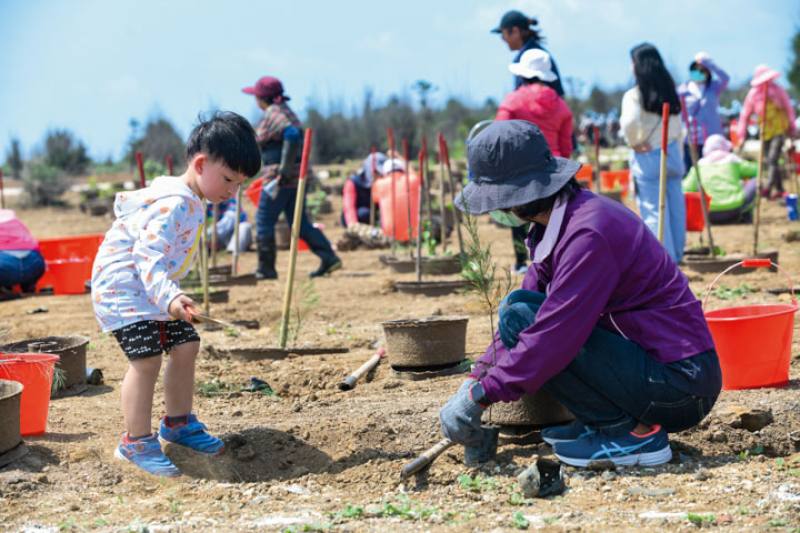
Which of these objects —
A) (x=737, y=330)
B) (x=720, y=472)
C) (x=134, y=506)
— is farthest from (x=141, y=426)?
(x=737, y=330)

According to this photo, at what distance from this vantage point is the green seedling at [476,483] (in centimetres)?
333

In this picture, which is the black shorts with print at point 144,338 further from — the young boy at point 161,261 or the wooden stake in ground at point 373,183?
the wooden stake in ground at point 373,183

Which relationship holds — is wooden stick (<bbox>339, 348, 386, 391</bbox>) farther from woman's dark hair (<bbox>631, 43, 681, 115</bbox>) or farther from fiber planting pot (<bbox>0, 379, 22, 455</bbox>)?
woman's dark hair (<bbox>631, 43, 681, 115</bbox>)

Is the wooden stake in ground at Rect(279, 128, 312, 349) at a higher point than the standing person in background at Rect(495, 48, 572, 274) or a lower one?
lower

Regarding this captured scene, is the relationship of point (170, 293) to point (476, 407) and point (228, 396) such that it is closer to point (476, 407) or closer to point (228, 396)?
point (476, 407)

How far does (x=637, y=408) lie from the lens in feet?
11.3

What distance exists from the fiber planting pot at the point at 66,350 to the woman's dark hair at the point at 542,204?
2651mm

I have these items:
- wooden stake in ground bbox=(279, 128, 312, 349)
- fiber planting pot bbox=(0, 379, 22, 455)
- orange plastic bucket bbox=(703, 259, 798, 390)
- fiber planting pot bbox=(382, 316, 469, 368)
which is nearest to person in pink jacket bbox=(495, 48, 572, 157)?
wooden stake in ground bbox=(279, 128, 312, 349)

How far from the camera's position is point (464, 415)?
337 centimetres

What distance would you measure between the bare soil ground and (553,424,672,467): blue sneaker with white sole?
4 cm

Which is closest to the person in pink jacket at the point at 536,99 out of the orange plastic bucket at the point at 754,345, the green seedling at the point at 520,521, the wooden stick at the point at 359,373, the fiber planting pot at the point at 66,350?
the wooden stick at the point at 359,373

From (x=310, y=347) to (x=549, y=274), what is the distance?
2606 millimetres

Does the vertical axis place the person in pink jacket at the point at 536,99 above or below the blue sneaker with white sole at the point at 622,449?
above

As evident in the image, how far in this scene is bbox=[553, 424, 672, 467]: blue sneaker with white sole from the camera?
11.3 ft
